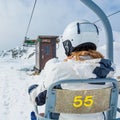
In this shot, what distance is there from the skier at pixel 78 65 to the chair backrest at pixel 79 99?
0.19ft

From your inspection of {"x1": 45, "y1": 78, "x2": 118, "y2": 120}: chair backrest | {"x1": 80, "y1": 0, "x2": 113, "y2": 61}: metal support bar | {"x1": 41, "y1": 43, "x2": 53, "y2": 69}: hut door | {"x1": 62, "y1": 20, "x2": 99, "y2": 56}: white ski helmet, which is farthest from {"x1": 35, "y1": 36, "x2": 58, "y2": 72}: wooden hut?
{"x1": 45, "y1": 78, "x2": 118, "y2": 120}: chair backrest

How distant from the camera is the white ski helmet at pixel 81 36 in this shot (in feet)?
10.2

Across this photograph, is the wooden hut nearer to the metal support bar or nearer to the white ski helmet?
the metal support bar

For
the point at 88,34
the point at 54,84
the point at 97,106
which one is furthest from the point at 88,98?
the point at 88,34

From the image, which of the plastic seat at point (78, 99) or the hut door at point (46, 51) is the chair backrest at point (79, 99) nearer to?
the plastic seat at point (78, 99)

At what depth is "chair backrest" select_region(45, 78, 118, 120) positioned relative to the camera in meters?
2.79

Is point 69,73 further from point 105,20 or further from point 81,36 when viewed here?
point 105,20

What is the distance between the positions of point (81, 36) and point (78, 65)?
0.41m

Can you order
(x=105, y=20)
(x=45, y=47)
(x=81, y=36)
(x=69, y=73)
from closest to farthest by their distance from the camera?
(x=69, y=73), (x=81, y=36), (x=105, y=20), (x=45, y=47)

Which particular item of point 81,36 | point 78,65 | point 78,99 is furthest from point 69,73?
point 81,36

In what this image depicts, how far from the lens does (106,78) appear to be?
2.82 metres

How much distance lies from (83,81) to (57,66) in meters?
0.24

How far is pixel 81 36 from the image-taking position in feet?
10.2

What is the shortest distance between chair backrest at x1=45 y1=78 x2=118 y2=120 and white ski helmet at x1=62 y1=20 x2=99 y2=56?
0.45 m
